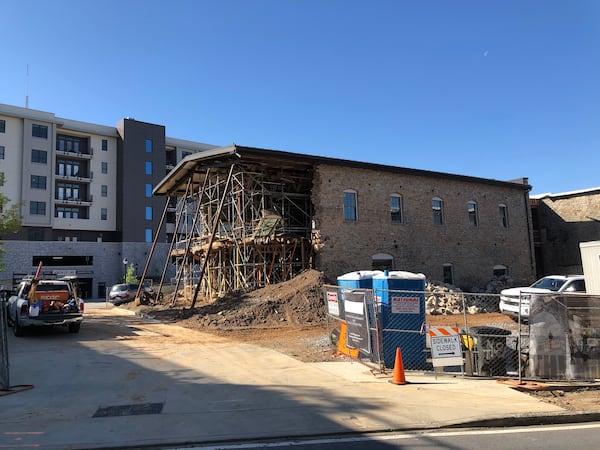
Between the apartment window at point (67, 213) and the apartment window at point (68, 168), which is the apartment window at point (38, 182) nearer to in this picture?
the apartment window at point (68, 168)

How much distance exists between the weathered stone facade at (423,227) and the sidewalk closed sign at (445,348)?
49.1ft

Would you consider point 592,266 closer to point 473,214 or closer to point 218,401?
point 218,401

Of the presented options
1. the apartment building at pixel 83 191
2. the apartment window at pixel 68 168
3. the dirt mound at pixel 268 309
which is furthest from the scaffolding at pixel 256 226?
the apartment window at pixel 68 168

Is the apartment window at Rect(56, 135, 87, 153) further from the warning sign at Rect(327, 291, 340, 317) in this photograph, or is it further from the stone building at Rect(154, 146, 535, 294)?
the warning sign at Rect(327, 291, 340, 317)

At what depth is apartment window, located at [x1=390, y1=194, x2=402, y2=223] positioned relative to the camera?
27638 mm

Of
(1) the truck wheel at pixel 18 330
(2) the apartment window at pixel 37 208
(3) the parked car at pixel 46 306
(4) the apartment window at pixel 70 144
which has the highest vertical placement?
(4) the apartment window at pixel 70 144

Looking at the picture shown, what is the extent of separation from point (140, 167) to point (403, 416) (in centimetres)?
5926

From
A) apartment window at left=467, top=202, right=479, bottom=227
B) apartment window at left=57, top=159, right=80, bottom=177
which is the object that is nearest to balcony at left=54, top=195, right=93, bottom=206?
apartment window at left=57, top=159, right=80, bottom=177

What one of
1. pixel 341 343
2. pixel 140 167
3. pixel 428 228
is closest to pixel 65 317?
pixel 341 343

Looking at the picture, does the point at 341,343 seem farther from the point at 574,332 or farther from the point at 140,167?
the point at 140,167

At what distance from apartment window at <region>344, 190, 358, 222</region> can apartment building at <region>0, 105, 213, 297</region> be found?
38125mm

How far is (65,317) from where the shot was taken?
51.2ft

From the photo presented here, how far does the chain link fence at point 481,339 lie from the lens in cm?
912

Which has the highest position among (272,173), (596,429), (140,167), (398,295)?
(140,167)
